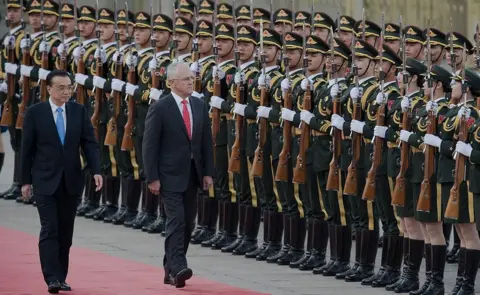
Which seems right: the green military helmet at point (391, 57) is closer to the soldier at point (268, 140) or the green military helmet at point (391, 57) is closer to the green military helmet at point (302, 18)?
the soldier at point (268, 140)

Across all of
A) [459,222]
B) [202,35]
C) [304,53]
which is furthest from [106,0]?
[459,222]

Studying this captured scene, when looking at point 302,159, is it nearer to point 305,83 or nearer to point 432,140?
point 305,83

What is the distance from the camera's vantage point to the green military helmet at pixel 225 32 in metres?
17.1

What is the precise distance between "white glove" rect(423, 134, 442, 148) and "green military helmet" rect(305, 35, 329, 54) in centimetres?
209

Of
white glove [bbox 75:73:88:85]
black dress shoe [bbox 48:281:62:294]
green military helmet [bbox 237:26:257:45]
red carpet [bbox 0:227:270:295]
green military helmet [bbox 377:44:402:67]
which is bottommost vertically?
red carpet [bbox 0:227:270:295]

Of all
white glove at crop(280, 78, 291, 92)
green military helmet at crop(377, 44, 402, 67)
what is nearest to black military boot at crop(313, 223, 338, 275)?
white glove at crop(280, 78, 291, 92)

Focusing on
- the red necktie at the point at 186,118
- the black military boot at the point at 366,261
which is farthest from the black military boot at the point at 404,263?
the red necktie at the point at 186,118

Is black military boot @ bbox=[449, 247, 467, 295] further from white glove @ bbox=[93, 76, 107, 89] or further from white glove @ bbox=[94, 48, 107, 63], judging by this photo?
white glove @ bbox=[94, 48, 107, 63]

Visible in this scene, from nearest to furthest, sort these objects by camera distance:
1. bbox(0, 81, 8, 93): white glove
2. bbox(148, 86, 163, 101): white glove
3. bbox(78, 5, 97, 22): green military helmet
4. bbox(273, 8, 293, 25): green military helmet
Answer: bbox(148, 86, 163, 101): white glove < bbox(273, 8, 293, 25): green military helmet < bbox(78, 5, 97, 22): green military helmet < bbox(0, 81, 8, 93): white glove

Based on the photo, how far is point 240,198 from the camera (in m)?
17.0

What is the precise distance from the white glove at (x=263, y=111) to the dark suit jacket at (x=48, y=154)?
2.58 meters

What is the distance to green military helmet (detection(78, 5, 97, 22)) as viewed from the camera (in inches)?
759

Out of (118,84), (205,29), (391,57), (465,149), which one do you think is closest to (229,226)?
(205,29)

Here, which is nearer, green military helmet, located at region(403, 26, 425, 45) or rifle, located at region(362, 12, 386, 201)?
rifle, located at region(362, 12, 386, 201)
